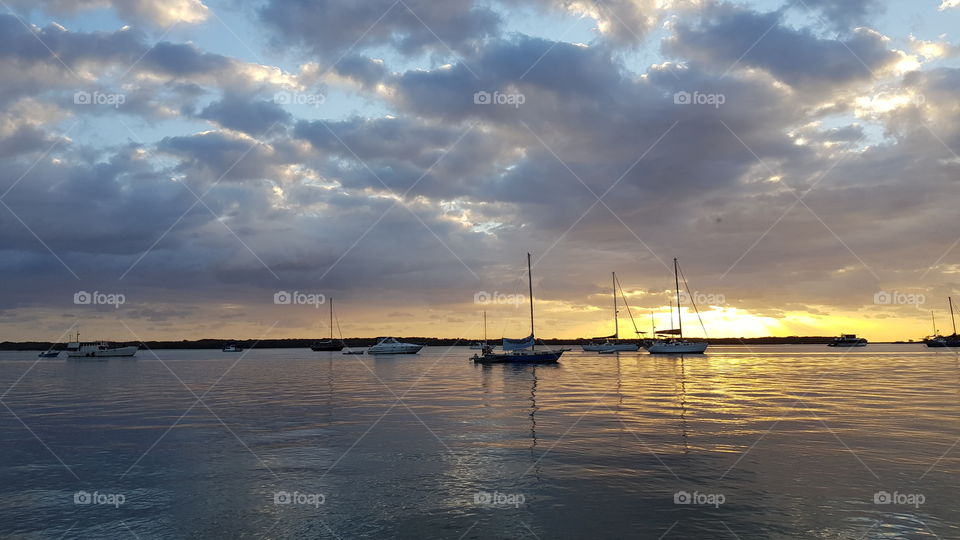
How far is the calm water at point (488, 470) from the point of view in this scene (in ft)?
52.0

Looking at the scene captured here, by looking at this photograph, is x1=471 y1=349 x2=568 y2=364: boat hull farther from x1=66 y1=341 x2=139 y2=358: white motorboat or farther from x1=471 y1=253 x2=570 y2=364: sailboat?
x1=66 y1=341 x2=139 y2=358: white motorboat

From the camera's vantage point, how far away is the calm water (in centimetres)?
1584

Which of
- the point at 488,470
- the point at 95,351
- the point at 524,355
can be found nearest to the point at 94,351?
the point at 95,351

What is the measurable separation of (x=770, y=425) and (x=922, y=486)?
1325cm

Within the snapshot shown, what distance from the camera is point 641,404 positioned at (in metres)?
42.8

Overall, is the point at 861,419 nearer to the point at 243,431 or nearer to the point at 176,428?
the point at 243,431

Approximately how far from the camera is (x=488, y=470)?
2172cm

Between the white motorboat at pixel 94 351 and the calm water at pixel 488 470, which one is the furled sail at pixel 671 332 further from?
the white motorboat at pixel 94 351

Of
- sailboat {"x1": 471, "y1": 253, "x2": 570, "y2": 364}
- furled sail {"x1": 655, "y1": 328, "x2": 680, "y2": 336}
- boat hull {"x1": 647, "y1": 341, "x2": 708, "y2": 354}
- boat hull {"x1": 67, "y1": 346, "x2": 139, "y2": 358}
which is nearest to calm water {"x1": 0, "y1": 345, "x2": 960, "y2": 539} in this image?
sailboat {"x1": 471, "y1": 253, "x2": 570, "y2": 364}

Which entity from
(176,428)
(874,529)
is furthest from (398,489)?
(176,428)

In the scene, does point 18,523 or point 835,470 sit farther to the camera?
point 835,470

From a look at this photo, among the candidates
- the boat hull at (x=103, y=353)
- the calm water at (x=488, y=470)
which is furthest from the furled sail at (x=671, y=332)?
the boat hull at (x=103, y=353)

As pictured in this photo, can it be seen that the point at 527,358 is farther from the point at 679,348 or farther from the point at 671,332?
the point at 671,332

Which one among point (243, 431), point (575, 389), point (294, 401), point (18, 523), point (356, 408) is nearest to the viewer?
point (18, 523)
